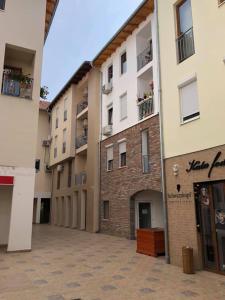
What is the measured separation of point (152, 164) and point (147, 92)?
4181 mm

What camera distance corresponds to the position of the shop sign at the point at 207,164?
7984 mm

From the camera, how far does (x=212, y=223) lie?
27.2 ft

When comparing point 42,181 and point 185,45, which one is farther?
point 42,181

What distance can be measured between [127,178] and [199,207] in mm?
7337

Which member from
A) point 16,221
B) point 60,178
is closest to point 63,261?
point 16,221

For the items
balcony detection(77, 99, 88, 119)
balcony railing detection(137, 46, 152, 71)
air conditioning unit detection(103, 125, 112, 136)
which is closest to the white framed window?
air conditioning unit detection(103, 125, 112, 136)

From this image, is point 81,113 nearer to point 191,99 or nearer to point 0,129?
point 0,129

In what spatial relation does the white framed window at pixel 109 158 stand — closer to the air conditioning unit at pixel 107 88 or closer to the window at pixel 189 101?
the air conditioning unit at pixel 107 88

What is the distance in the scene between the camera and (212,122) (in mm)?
8383

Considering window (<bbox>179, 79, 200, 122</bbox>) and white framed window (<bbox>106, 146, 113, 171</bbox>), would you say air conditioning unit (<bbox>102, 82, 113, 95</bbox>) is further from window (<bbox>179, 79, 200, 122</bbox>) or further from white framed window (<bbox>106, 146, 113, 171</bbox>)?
window (<bbox>179, 79, 200, 122</bbox>)

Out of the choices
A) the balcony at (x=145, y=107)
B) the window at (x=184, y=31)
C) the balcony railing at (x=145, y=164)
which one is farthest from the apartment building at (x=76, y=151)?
the window at (x=184, y=31)

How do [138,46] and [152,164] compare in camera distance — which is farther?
[138,46]

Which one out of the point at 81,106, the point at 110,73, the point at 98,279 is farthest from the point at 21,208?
the point at 81,106

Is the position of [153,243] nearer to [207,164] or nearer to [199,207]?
[199,207]
